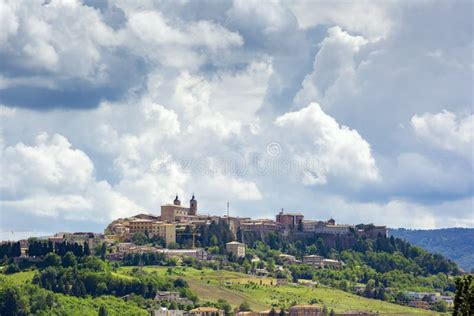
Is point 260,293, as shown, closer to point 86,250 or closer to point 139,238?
point 86,250

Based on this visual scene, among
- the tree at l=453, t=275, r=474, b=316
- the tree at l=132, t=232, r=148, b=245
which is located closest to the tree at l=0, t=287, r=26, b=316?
the tree at l=132, t=232, r=148, b=245

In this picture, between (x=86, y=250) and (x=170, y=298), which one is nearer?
(x=170, y=298)

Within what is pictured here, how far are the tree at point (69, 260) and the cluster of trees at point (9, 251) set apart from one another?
25.4 ft

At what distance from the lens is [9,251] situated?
166375mm

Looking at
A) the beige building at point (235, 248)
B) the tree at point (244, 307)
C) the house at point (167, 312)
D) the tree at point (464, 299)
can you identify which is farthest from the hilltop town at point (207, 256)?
the tree at point (464, 299)

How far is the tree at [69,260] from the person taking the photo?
528 feet

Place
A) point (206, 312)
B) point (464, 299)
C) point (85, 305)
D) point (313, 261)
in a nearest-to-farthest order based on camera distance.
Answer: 1. point (464, 299)
2. point (85, 305)
3. point (206, 312)
4. point (313, 261)

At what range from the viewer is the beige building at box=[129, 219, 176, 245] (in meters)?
191

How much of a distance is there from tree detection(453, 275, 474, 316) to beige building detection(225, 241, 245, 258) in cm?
12986

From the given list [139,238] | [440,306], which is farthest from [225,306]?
[139,238]

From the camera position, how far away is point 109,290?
155125mm

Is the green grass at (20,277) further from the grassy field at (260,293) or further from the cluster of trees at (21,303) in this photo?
the grassy field at (260,293)

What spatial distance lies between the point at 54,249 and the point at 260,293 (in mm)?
27009

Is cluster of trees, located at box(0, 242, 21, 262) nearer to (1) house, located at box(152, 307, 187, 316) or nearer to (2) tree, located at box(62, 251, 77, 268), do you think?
(2) tree, located at box(62, 251, 77, 268)
